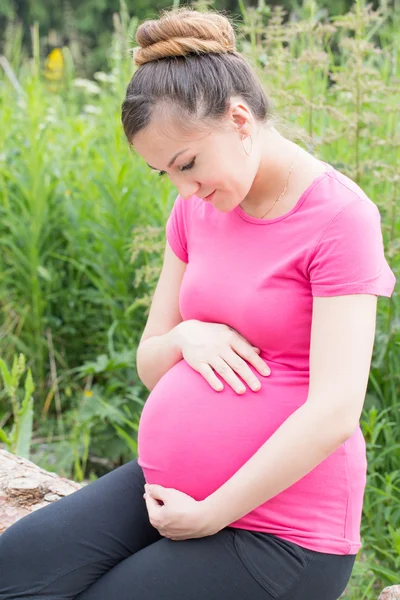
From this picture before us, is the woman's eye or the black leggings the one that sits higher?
the woman's eye

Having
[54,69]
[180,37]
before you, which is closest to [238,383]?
[180,37]

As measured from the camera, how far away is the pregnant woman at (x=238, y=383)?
1441 mm

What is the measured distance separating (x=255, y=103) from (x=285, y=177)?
0.50 ft

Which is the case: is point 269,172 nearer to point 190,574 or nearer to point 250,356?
point 250,356

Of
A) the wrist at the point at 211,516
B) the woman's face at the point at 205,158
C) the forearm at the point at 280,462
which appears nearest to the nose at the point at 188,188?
the woman's face at the point at 205,158

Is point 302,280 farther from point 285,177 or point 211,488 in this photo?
point 211,488

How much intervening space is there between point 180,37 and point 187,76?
9cm

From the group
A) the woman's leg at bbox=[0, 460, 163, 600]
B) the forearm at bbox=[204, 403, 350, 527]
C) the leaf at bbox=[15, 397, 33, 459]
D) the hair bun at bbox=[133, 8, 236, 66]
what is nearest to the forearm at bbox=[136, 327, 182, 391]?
the woman's leg at bbox=[0, 460, 163, 600]

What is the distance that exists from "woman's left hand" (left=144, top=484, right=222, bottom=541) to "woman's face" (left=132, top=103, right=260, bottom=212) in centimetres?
57

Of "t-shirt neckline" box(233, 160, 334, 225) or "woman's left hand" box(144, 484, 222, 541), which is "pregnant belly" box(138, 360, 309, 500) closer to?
"woman's left hand" box(144, 484, 222, 541)

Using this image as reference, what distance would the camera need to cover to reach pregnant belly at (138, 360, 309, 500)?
1526 mm

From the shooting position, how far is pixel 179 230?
179 cm

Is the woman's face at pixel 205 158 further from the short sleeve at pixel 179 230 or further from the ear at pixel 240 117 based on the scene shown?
the short sleeve at pixel 179 230

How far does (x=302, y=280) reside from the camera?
151 cm
